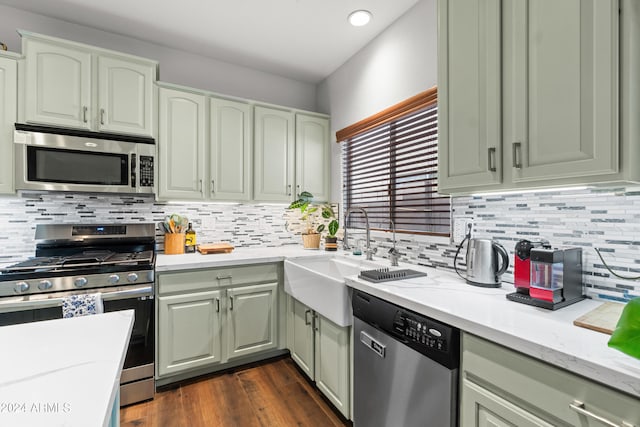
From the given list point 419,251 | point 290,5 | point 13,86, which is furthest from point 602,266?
point 13,86

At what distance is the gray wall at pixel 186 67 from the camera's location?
7.27ft

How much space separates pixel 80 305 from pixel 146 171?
1.30 meters

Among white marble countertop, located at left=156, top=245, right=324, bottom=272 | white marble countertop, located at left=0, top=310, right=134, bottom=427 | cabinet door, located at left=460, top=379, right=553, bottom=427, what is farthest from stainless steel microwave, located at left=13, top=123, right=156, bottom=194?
cabinet door, located at left=460, top=379, right=553, bottom=427

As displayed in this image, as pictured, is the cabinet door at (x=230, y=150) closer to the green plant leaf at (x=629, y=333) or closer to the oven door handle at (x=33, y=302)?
the oven door handle at (x=33, y=302)

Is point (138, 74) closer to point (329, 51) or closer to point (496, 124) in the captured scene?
point (329, 51)

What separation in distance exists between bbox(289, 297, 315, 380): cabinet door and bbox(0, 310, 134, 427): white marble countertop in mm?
1245

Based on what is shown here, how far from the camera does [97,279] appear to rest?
186cm

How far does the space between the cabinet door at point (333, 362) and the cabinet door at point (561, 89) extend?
1224mm

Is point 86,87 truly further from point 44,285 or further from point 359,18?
point 359,18

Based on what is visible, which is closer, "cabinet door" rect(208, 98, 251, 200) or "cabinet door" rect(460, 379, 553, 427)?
"cabinet door" rect(460, 379, 553, 427)

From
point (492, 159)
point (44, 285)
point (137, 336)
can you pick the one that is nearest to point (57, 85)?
point (44, 285)

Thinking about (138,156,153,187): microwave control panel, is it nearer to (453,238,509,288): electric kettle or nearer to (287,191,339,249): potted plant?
(287,191,339,249): potted plant

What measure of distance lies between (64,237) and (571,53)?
9.92ft

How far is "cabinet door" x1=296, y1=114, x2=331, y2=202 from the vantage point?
2969 millimetres
